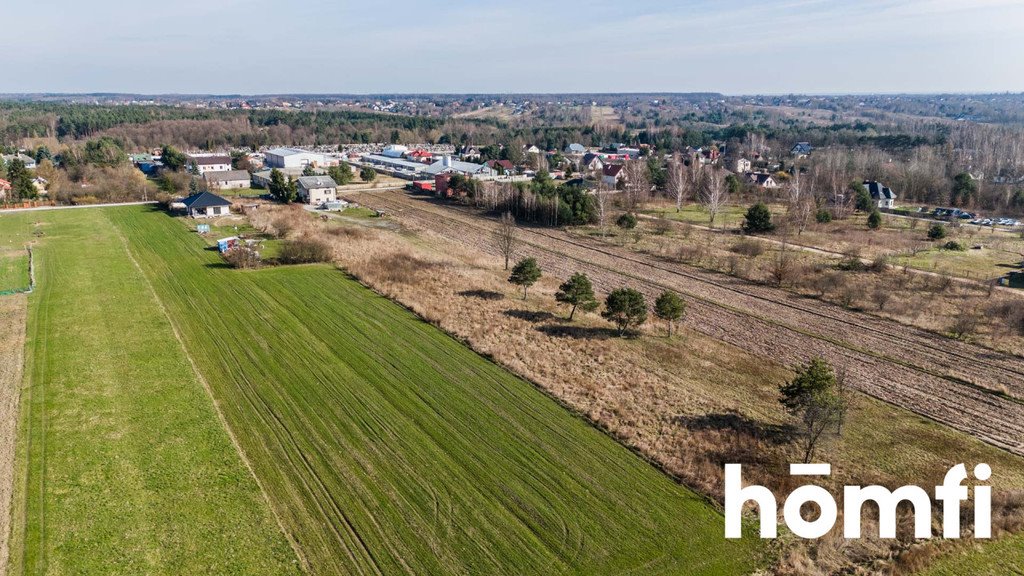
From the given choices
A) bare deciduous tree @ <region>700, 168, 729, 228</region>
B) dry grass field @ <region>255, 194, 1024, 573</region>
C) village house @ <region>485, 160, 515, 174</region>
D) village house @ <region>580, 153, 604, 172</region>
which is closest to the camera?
dry grass field @ <region>255, 194, 1024, 573</region>

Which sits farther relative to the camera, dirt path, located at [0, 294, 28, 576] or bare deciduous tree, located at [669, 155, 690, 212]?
bare deciduous tree, located at [669, 155, 690, 212]

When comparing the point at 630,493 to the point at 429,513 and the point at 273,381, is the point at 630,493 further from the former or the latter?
the point at 273,381

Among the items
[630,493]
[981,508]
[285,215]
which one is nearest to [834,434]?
[981,508]

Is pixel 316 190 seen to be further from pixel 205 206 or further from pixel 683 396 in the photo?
pixel 683 396

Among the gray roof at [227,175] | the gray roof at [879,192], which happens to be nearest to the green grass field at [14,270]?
the gray roof at [227,175]

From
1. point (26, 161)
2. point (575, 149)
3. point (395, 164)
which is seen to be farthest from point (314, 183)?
point (575, 149)

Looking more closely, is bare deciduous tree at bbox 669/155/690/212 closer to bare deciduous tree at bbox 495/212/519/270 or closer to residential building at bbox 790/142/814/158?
bare deciduous tree at bbox 495/212/519/270

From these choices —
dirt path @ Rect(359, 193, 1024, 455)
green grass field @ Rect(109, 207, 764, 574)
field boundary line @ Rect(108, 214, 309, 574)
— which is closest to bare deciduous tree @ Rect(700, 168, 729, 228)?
dirt path @ Rect(359, 193, 1024, 455)
